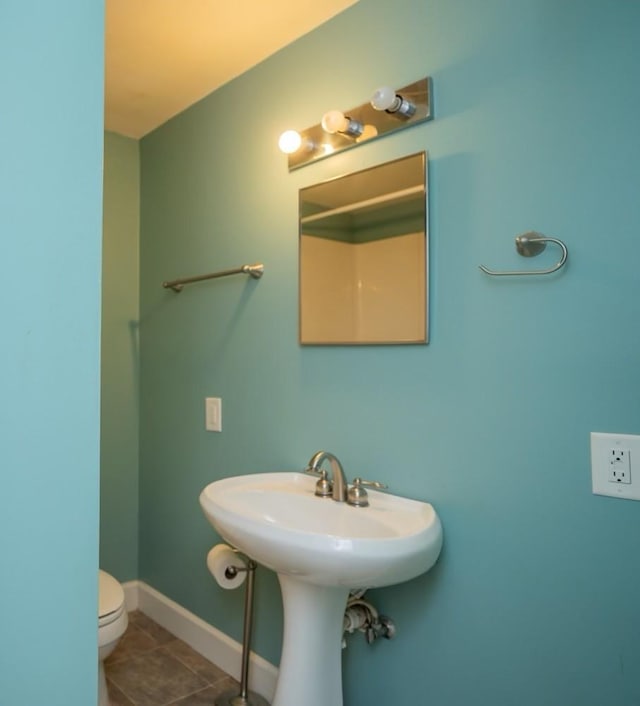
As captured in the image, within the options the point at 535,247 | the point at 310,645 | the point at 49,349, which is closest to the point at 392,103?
the point at 535,247

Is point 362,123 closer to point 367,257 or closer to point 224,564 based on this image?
point 367,257

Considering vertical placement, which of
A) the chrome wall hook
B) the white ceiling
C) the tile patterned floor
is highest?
the white ceiling

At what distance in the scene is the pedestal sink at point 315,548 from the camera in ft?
3.77

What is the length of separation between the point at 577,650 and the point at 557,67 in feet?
4.30

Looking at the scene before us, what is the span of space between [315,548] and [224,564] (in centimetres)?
83

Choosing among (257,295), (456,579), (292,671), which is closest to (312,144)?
(257,295)

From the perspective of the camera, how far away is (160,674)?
2.07 m

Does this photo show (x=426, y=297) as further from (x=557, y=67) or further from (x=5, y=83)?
(x=5, y=83)

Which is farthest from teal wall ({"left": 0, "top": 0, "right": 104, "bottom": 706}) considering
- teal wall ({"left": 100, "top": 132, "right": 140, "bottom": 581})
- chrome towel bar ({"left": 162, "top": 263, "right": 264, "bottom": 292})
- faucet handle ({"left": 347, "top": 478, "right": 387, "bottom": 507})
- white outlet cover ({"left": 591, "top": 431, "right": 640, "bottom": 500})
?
teal wall ({"left": 100, "top": 132, "right": 140, "bottom": 581})

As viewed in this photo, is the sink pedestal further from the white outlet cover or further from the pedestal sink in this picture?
the white outlet cover

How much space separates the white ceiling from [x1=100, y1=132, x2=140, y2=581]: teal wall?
15.3 inches

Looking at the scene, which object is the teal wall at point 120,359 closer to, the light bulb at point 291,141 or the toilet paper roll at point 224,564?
the toilet paper roll at point 224,564

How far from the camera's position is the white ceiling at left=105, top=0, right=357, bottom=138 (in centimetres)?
169

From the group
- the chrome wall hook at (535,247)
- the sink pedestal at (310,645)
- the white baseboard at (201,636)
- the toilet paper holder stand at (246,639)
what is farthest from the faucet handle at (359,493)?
the white baseboard at (201,636)
